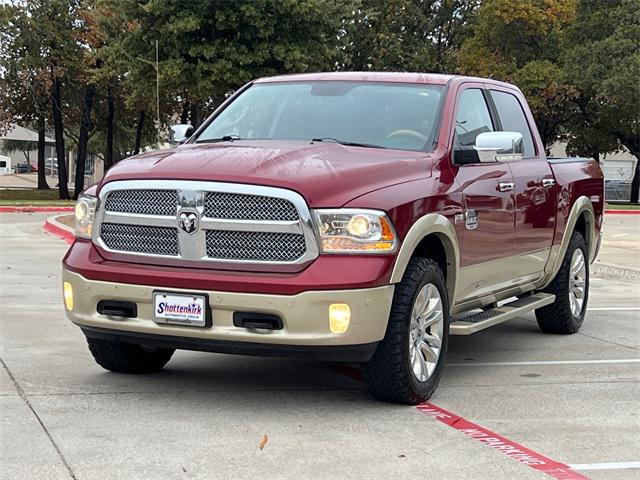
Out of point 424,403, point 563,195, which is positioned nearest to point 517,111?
point 563,195

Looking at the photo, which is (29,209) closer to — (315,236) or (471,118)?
(471,118)


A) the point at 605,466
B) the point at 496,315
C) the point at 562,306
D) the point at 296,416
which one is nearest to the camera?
the point at 605,466

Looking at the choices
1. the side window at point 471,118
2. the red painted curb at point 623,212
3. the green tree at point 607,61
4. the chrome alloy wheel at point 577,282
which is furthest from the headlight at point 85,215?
the green tree at point 607,61

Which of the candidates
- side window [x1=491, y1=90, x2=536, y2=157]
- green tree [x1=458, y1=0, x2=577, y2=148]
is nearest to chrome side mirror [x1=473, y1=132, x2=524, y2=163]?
side window [x1=491, y1=90, x2=536, y2=157]

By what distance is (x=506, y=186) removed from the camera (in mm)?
7258

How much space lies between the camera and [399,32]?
4897cm

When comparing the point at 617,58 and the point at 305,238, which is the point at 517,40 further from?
the point at 305,238

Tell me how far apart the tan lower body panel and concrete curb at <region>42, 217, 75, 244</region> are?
12.4 m

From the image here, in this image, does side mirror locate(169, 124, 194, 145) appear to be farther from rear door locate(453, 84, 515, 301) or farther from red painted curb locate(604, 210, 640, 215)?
red painted curb locate(604, 210, 640, 215)

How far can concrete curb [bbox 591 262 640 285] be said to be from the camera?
46.3 feet

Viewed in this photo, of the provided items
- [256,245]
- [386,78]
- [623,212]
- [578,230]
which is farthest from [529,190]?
[623,212]

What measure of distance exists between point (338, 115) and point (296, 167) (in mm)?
1363

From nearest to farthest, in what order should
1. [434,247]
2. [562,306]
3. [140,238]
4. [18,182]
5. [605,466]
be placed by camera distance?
[605,466] < [140,238] < [434,247] < [562,306] < [18,182]

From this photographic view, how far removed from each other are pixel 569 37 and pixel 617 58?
13.6ft
